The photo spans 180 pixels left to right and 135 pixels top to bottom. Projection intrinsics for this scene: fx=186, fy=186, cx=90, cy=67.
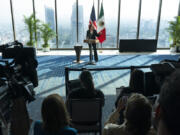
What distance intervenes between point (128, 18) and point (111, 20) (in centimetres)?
94

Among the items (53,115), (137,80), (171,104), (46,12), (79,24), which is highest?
(46,12)

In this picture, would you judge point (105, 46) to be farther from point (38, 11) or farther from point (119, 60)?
point (38, 11)

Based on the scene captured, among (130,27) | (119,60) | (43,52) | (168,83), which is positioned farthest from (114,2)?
(168,83)

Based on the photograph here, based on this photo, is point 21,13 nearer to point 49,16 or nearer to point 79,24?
point 49,16

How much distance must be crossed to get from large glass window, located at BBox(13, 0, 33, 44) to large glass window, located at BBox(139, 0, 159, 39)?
5.89 metres

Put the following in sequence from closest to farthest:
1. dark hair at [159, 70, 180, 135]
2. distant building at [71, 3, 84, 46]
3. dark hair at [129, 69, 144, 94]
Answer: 1. dark hair at [159, 70, 180, 135]
2. dark hair at [129, 69, 144, 94]
3. distant building at [71, 3, 84, 46]

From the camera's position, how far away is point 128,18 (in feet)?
32.8

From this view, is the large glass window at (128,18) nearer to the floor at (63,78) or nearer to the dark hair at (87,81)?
the floor at (63,78)

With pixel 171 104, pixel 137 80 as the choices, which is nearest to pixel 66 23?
pixel 137 80

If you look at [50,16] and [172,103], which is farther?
[50,16]

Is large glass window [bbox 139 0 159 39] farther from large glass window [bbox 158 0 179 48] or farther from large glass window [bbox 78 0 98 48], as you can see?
large glass window [bbox 78 0 98 48]

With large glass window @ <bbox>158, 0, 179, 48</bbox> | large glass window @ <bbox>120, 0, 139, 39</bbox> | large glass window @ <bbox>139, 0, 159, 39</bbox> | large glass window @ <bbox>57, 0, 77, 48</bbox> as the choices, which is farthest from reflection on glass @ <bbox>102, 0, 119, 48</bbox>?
large glass window @ <bbox>158, 0, 179, 48</bbox>

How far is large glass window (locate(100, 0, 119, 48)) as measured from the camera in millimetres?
9688

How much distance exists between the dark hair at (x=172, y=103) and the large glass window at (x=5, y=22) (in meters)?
10.3
